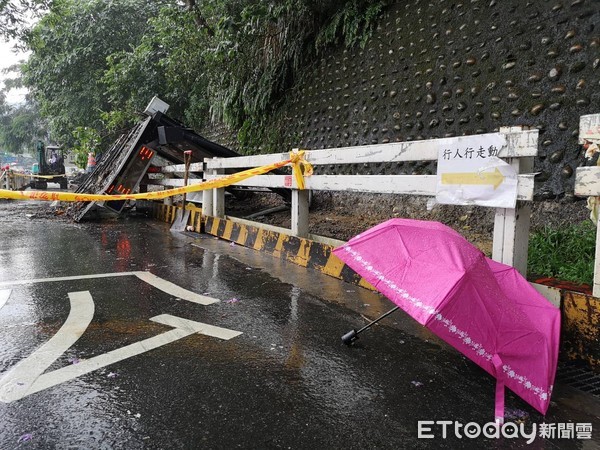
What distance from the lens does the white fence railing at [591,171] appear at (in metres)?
Answer: 2.70

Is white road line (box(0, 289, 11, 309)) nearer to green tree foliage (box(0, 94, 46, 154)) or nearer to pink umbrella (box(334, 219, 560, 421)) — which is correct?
pink umbrella (box(334, 219, 560, 421))

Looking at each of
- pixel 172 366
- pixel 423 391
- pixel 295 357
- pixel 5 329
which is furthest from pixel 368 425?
pixel 5 329

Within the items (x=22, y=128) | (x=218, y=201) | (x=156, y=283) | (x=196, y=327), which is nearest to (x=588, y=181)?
(x=196, y=327)

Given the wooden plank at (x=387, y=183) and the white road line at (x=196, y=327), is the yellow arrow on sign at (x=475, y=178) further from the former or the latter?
the white road line at (x=196, y=327)

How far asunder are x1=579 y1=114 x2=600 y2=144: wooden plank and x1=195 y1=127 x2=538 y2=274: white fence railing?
43cm

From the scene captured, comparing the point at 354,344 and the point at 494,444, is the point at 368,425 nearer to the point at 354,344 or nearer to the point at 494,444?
the point at 494,444

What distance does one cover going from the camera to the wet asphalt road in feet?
6.84

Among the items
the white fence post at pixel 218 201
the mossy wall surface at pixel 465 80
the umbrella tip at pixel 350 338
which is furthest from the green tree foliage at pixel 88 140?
the umbrella tip at pixel 350 338

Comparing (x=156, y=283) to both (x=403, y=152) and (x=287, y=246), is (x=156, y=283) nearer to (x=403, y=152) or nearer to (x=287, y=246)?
(x=287, y=246)

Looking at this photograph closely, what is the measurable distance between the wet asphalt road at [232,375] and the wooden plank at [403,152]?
1385 millimetres

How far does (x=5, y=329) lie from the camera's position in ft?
10.8

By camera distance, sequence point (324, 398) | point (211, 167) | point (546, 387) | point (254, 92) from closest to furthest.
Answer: point (546, 387) < point (324, 398) < point (211, 167) < point (254, 92)

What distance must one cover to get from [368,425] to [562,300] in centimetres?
175

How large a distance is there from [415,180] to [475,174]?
72 cm
